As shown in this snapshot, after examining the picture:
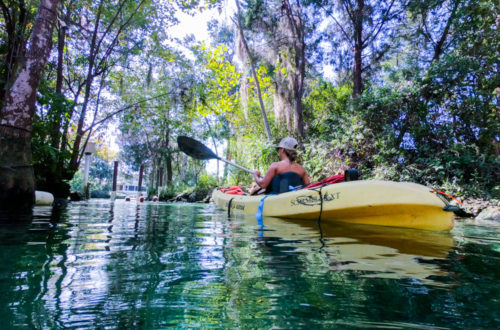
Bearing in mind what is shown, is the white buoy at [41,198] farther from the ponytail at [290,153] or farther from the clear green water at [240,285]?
the ponytail at [290,153]

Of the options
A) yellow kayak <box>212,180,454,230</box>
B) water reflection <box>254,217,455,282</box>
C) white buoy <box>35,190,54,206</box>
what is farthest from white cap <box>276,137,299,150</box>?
white buoy <box>35,190,54,206</box>

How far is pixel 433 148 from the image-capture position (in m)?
8.52

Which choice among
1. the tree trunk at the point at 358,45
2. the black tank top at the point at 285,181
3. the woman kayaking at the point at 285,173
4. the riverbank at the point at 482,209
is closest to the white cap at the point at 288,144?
the woman kayaking at the point at 285,173

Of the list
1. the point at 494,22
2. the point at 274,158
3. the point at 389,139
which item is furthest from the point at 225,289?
the point at 494,22

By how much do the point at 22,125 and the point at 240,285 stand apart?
16.2 ft

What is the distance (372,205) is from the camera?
360 centimetres

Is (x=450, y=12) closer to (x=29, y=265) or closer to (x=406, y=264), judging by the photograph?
(x=406, y=264)

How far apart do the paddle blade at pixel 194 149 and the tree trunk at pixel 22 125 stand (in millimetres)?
3281

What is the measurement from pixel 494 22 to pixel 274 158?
7855 millimetres

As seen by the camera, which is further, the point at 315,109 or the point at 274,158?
the point at 315,109

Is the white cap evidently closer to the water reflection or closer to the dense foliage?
the water reflection

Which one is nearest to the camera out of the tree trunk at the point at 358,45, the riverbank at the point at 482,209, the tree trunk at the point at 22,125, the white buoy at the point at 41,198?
the tree trunk at the point at 22,125

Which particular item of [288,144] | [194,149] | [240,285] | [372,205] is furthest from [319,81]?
[240,285]

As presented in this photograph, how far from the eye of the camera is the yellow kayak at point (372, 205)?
3.38 m
